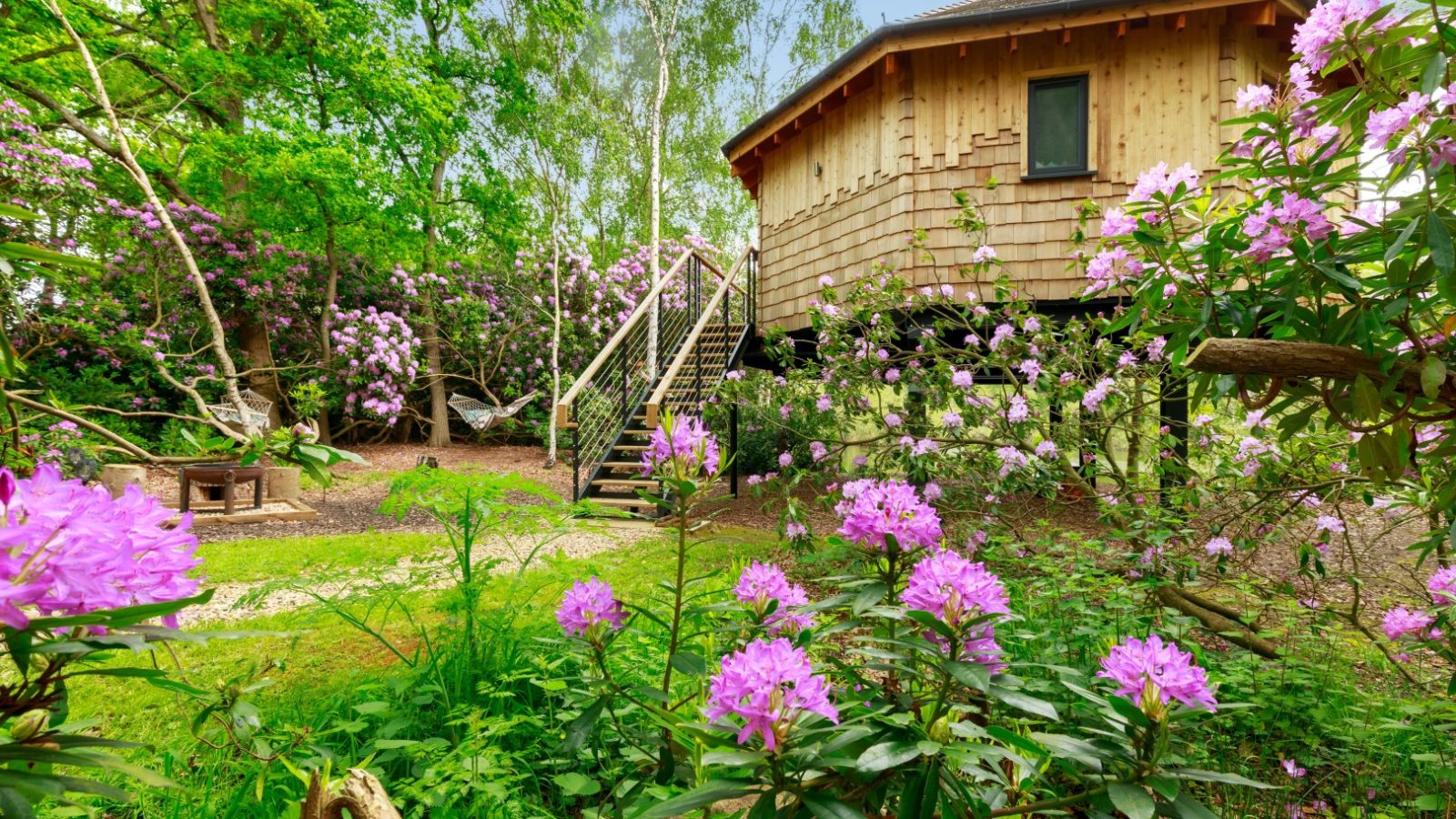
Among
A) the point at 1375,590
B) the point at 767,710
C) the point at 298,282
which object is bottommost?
the point at 1375,590

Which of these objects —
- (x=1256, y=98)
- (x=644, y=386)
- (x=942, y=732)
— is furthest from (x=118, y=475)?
(x=1256, y=98)

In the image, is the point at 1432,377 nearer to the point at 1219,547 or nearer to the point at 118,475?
the point at 1219,547

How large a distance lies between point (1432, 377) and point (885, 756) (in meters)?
1.36

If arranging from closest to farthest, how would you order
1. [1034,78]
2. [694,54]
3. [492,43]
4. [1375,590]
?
[1375,590], [1034,78], [492,43], [694,54]

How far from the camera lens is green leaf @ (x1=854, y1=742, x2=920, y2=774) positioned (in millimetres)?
832

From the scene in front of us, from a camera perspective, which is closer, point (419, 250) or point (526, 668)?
point (526, 668)

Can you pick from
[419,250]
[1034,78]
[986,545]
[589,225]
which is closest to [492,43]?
[589,225]

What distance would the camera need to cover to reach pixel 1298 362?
1378 millimetres

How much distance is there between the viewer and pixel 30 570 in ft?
1.60

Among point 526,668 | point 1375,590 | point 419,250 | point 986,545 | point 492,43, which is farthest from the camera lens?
point 492,43

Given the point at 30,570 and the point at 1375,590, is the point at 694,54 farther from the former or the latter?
the point at 30,570

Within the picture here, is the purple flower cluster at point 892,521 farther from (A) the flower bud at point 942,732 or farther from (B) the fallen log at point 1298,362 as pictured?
(B) the fallen log at point 1298,362

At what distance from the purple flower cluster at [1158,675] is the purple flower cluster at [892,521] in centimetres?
30

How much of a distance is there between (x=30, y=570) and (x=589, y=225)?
20847 mm
